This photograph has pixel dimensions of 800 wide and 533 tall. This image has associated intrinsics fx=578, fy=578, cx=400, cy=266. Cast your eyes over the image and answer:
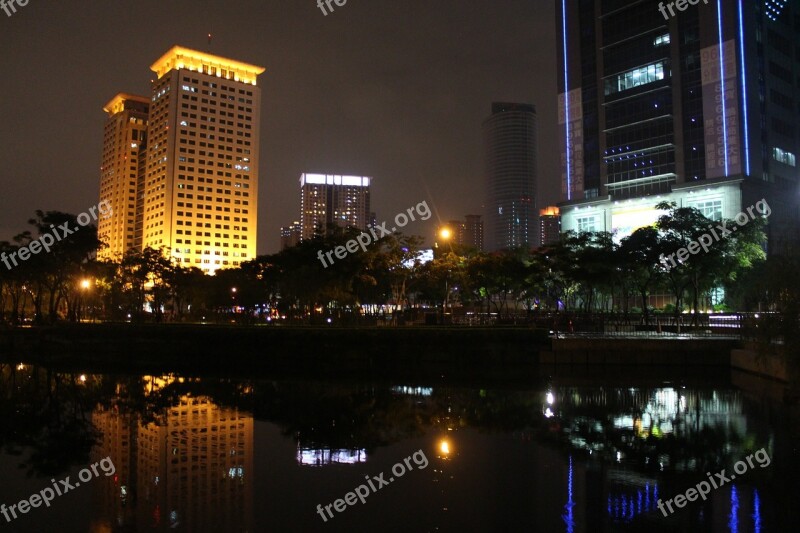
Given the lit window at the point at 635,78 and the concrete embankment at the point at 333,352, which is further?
the lit window at the point at 635,78

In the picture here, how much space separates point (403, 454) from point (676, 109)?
76670mm

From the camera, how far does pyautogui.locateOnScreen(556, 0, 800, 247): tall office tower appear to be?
71.2 m

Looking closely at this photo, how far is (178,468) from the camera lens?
47.0 ft

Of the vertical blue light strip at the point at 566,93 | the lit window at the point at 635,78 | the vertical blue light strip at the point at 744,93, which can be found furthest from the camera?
the vertical blue light strip at the point at 566,93

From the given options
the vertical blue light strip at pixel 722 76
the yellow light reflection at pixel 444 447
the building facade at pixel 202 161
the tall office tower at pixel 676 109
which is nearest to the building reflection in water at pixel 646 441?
the yellow light reflection at pixel 444 447

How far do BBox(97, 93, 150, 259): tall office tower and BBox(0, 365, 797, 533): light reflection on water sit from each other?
547ft

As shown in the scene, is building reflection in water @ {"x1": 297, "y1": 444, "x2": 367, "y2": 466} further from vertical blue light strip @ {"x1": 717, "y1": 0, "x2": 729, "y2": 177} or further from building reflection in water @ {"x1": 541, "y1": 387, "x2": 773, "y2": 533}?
vertical blue light strip @ {"x1": 717, "y1": 0, "x2": 729, "y2": 177}

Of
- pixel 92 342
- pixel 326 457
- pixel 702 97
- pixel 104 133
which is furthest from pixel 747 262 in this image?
pixel 104 133

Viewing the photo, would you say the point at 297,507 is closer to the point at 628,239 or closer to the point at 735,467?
the point at 735,467

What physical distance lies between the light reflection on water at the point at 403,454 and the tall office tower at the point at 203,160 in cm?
13905

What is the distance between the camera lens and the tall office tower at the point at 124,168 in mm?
178250

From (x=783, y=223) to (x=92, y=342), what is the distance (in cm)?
7708

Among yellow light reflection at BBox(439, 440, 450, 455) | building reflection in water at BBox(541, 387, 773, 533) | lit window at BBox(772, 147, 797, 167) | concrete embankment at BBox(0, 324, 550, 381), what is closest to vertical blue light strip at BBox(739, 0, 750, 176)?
lit window at BBox(772, 147, 797, 167)

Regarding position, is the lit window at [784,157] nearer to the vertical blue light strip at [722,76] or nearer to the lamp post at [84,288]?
the vertical blue light strip at [722,76]
